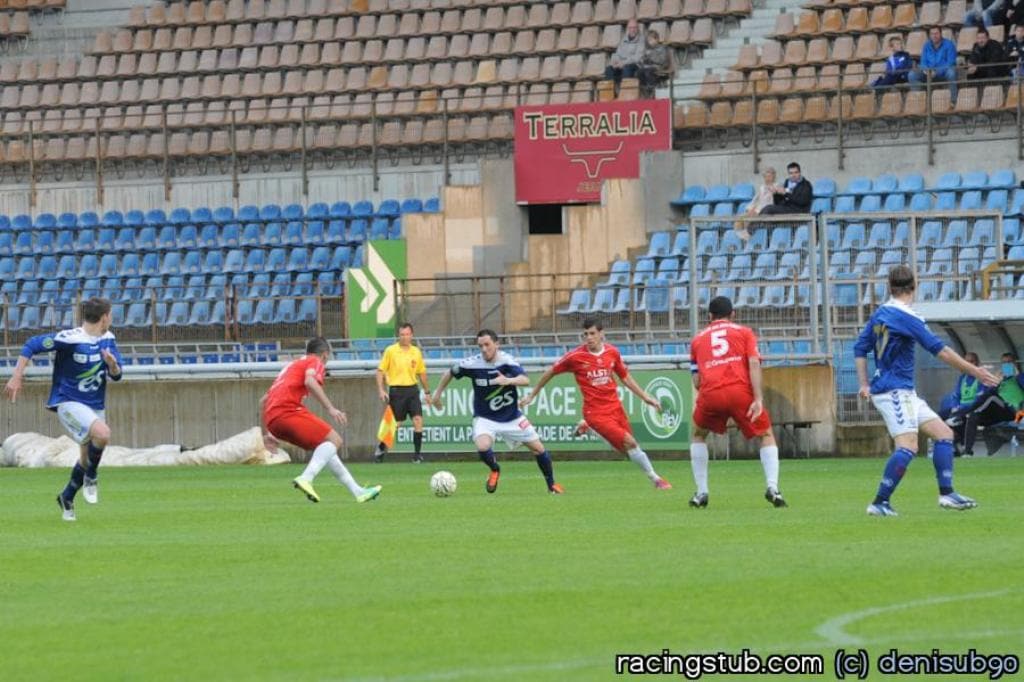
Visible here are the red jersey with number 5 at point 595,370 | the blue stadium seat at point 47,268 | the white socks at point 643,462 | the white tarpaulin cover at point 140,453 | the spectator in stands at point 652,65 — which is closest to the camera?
the white socks at point 643,462

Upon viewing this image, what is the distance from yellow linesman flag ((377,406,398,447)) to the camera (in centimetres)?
3009

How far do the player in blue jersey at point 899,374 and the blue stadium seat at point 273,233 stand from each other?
951 inches

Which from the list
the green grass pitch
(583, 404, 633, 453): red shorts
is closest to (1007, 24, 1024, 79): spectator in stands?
(583, 404, 633, 453): red shorts

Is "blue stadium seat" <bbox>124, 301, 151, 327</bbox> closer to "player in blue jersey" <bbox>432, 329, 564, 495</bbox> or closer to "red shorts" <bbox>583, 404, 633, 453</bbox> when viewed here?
"player in blue jersey" <bbox>432, 329, 564, 495</bbox>

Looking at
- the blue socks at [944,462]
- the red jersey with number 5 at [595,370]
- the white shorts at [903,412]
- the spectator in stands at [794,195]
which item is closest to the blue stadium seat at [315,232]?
the spectator in stands at [794,195]

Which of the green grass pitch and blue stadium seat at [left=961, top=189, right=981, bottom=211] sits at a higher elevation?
blue stadium seat at [left=961, top=189, right=981, bottom=211]

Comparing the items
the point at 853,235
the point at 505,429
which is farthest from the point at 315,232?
the point at 505,429

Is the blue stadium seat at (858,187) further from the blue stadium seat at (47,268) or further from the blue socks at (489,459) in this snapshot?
the blue stadium seat at (47,268)

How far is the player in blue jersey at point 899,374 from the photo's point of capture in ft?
49.9

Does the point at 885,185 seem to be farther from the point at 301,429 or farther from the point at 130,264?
the point at 301,429

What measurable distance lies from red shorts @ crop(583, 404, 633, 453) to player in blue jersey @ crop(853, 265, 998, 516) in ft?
20.9

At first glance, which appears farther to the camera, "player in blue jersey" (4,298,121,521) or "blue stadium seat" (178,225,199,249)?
"blue stadium seat" (178,225,199,249)

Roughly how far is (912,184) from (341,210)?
35.2 ft

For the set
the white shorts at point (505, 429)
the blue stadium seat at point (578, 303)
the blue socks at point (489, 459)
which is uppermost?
the blue stadium seat at point (578, 303)
